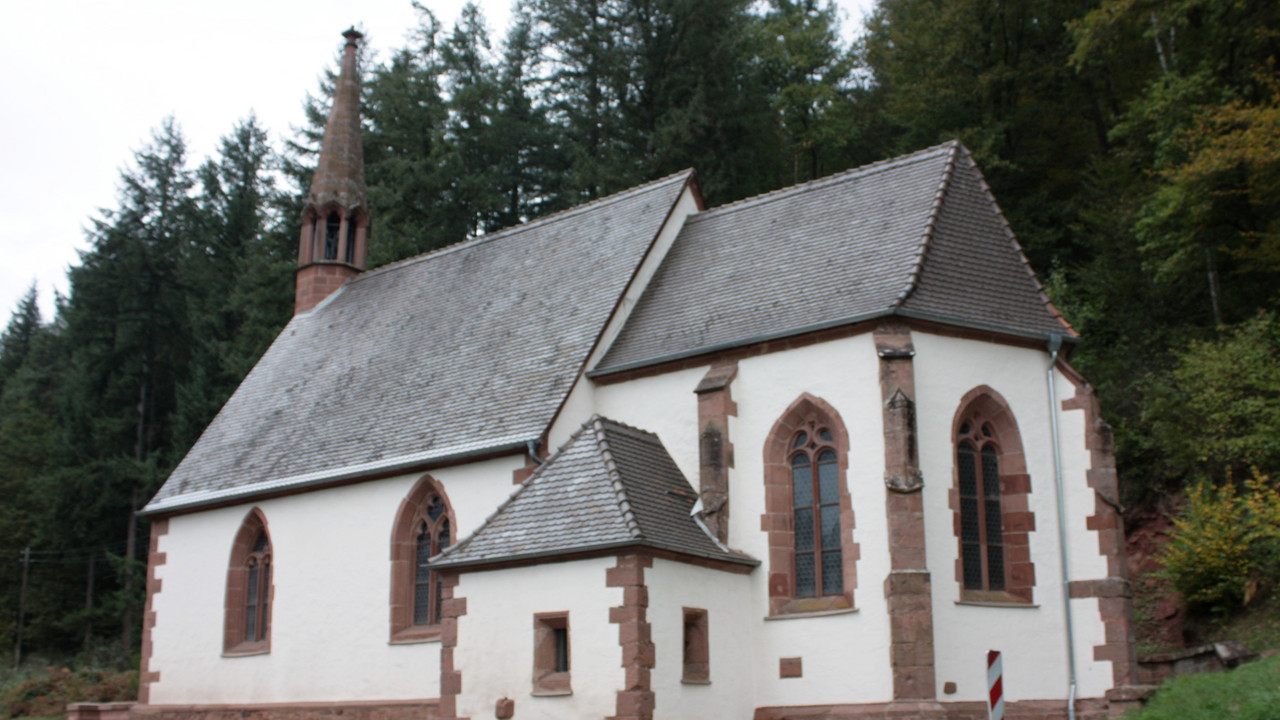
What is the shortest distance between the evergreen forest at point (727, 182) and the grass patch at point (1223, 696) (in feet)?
15.5

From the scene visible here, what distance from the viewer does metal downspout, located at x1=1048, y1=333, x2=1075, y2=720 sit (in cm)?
1442

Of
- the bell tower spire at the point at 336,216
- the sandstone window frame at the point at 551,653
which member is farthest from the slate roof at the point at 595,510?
the bell tower spire at the point at 336,216

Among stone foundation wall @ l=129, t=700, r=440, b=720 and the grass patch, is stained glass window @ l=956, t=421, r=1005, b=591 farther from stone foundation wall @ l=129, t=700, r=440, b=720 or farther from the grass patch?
stone foundation wall @ l=129, t=700, r=440, b=720

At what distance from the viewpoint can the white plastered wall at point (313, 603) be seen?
1728 cm

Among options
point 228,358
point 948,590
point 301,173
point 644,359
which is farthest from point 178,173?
point 948,590

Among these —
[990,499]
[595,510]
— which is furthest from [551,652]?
[990,499]

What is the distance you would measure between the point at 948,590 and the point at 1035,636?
129 centimetres

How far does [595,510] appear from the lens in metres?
14.1

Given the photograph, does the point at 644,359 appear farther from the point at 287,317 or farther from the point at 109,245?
the point at 109,245

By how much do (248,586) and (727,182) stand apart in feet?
56.5

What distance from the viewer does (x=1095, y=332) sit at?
25375 millimetres

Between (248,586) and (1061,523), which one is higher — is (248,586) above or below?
below

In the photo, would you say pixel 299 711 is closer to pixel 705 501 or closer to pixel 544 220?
pixel 705 501

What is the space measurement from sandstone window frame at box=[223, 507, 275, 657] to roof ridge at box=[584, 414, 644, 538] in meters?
7.30
